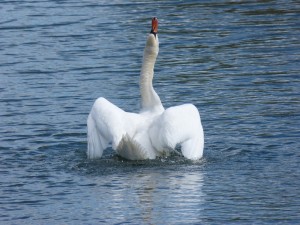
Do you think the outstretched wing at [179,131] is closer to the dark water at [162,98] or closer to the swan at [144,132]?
the swan at [144,132]

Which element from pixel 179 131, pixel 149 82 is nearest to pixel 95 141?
pixel 179 131

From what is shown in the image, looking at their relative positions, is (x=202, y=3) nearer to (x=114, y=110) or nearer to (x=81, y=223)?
(x=114, y=110)

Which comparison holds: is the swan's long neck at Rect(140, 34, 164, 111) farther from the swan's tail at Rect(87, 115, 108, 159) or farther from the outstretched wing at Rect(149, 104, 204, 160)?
the swan's tail at Rect(87, 115, 108, 159)

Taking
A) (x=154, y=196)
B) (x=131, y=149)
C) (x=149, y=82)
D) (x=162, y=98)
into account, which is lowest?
(x=154, y=196)

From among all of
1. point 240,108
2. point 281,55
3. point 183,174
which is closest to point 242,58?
point 281,55

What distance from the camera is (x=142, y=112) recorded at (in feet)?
47.5

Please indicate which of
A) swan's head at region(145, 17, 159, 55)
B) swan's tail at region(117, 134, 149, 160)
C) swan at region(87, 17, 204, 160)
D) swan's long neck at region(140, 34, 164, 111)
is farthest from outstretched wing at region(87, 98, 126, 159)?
swan's head at region(145, 17, 159, 55)

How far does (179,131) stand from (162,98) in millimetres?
4344

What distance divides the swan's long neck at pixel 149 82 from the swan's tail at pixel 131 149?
1073mm

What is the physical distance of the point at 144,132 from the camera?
13.5 metres

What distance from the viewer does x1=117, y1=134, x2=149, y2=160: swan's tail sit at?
13.3 m

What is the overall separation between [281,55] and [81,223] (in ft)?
29.6

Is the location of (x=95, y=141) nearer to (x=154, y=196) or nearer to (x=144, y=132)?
(x=144, y=132)

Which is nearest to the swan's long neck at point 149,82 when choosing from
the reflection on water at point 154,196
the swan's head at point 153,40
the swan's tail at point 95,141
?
the swan's head at point 153,40
